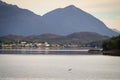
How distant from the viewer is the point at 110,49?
11181 cm

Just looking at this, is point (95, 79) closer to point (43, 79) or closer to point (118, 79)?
point (118, 79)

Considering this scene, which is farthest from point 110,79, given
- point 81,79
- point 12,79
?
point 12,79

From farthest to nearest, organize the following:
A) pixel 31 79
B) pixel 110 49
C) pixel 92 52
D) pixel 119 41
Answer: pixel 92 52 < pixel 110 49 < pixel 119 41 < pixel 31 79

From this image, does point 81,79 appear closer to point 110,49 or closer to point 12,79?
point 12,79

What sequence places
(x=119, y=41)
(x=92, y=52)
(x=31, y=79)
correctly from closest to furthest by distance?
(x=31, y=79) → (x=119, y=41) → (x=92, y=52)

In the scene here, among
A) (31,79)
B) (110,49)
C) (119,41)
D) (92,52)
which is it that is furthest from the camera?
(92,52)

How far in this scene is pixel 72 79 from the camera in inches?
1484

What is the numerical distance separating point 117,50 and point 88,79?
236 feet

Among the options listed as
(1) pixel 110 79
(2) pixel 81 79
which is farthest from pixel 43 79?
(1) pixel 110 79

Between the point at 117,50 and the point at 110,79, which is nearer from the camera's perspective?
the point at 110,79

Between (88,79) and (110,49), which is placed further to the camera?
(110,49)

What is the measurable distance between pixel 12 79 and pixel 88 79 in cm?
820

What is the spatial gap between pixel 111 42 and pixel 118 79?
232ft

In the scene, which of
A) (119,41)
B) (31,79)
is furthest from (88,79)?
(119,41)
